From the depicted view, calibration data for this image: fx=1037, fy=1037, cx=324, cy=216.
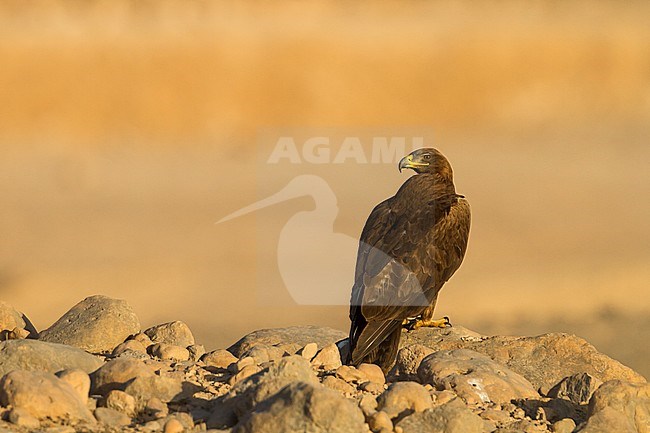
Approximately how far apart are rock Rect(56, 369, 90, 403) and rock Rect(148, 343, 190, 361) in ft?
6.08

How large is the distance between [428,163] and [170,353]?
4367 mm

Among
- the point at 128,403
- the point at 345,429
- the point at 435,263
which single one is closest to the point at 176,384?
the point at 128,403

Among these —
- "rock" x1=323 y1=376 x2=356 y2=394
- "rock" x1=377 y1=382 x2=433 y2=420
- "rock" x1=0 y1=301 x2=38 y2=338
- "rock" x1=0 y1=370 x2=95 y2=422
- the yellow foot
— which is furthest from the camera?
the yellow foot

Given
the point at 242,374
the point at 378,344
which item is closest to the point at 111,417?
the point at 242,374

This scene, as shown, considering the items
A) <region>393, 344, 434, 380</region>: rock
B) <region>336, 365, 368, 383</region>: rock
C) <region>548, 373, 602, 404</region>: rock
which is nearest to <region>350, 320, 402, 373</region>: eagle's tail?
<region>393, 344, 434, 380</region>: rock

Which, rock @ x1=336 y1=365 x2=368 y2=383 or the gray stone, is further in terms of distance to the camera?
rock @ x1=336 y1=365 x2=368 y2=383

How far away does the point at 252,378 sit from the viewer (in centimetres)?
667

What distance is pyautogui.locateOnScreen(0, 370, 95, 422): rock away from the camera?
6387 mm

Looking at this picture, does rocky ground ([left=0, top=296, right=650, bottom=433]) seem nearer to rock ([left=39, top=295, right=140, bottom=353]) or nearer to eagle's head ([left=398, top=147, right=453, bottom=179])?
rock ([left=39, top=295, right=140, bottom=353])

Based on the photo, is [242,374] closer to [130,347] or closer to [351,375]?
[351,375]

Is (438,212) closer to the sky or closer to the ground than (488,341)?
closer to the sky

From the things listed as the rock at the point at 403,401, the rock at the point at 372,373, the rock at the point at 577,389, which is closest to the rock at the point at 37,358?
the rock at the point at 372,373

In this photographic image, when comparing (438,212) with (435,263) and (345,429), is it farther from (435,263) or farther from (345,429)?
(345,429)

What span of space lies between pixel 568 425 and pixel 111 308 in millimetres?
4455
